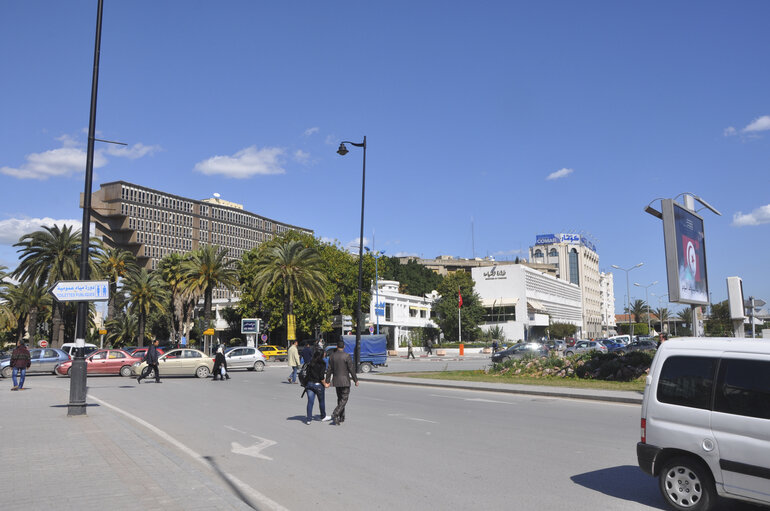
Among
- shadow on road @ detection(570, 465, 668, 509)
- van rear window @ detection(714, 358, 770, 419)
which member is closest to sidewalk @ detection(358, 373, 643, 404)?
shadow on road @ detection(570, 465, 668, 509)

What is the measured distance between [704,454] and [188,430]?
9.77m

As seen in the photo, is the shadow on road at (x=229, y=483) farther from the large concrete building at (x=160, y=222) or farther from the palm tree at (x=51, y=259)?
the large concrete building at (x=160, y=222)

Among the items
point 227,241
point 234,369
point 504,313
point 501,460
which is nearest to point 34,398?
point 501,460

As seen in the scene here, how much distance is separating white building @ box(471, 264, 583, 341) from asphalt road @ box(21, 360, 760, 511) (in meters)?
76.0

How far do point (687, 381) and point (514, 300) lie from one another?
89.0 meters

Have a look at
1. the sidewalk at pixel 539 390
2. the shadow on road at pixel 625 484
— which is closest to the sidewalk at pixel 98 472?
the shadow on road at pixel 625 484

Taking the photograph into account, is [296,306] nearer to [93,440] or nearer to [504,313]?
[504,313]

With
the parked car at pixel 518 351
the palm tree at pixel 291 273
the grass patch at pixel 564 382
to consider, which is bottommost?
the grass patch at pixel 564 382

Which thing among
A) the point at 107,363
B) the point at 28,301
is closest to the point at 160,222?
the point at 28,301

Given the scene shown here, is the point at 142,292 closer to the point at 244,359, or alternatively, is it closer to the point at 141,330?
the point at 141,330

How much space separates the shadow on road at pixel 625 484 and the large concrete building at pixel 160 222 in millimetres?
120052

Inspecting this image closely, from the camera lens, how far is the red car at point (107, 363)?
3228 cm

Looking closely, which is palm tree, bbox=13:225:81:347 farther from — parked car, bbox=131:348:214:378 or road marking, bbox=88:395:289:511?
road marking, bbox=88:395:289:511

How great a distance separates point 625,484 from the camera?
7.57 meters
